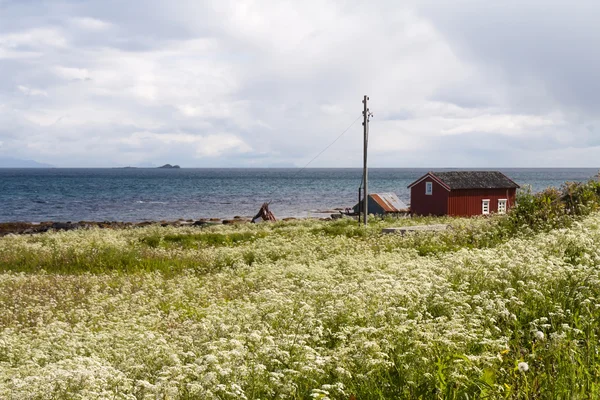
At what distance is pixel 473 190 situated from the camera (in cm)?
4603

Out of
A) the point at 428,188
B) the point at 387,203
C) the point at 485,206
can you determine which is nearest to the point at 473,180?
the point at 485,206

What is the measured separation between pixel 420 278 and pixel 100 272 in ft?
47.1

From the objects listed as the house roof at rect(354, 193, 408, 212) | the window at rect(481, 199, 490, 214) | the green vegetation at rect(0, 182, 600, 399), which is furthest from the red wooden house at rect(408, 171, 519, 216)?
the green vegetation at rect(0, 182, 600, 399)

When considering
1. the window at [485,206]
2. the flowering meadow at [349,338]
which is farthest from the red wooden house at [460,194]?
the flowering meadow at [349,338]

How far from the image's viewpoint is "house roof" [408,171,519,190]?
45.4 m

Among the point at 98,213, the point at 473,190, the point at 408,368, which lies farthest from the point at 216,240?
the point at 98,213

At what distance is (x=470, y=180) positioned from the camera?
46562 mm

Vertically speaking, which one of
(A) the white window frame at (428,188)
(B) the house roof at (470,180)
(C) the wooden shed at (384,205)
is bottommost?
(C) the wooden shed at (384,205)

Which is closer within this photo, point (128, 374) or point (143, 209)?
point (128, 374)

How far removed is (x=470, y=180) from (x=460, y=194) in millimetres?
2140

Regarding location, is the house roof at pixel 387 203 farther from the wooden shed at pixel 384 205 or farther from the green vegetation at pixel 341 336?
the green vegetation at pixel 341 336

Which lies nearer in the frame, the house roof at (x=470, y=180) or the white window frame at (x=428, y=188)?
the house roof at (x=470, y=180)

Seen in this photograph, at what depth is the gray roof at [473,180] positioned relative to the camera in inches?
1790

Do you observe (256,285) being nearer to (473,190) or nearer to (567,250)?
(567,250)
